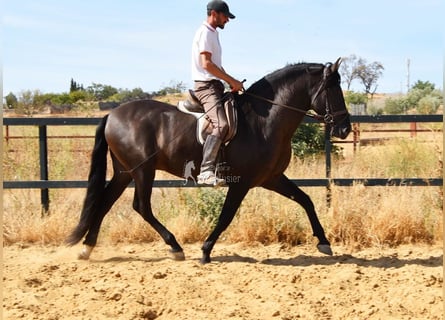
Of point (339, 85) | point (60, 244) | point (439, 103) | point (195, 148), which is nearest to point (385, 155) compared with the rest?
point (339, 85)

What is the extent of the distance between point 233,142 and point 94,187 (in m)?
1.82

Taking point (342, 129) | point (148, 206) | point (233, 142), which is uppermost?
point (342, 129)

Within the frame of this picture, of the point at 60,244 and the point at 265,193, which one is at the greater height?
the point at 265,193

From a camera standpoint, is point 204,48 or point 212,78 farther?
point 212,78

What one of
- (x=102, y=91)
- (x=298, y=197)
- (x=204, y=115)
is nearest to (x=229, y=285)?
(x=298, y=197)

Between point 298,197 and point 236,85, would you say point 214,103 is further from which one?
point 298,197

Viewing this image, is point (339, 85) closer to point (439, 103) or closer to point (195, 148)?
point (195, 148)

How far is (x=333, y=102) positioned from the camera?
6152 millimetres

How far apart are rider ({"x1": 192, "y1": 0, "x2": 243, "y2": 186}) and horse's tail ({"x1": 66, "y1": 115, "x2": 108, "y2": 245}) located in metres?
1.36

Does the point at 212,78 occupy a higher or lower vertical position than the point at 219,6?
lower

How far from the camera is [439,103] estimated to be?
32.4m

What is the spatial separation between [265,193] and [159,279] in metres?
2.73

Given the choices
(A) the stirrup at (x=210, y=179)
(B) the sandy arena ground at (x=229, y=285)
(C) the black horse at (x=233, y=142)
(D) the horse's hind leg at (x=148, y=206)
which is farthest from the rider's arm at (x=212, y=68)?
(B) the sandy arena ground at (x=229, y=285)

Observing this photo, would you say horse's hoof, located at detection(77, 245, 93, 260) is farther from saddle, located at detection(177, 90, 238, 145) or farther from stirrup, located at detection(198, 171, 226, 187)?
saddle, located at detection(177, 90, 238, 145)
